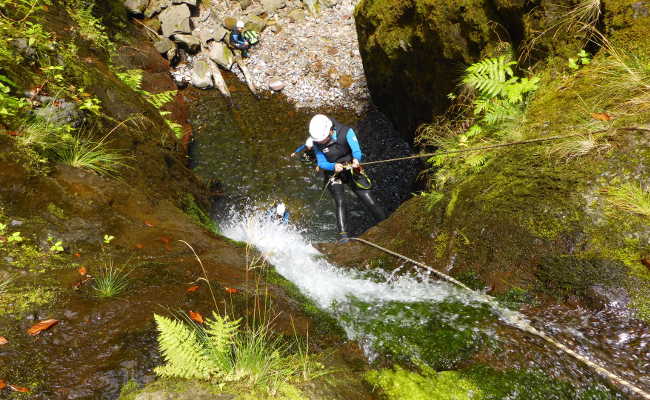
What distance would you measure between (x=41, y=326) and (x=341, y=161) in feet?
19.7

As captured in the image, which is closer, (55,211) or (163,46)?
(55,211)

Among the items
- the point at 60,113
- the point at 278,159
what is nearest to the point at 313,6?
the point at 278,159

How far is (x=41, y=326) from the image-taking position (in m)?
2.45

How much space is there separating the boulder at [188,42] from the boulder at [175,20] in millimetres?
381

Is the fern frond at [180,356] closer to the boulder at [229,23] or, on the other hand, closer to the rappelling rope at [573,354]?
the rappelling rope at [573,354]

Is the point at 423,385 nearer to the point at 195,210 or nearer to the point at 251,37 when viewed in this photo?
the point at 195,210

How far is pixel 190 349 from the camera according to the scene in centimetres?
190

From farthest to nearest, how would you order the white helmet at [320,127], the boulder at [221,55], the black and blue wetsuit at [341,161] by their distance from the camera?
1. the boulder at [221,55]
2. the black and blue wetsuit at [341,161]
3. the white helmet at [320,127]

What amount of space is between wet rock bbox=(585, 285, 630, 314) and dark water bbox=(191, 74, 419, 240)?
5297 millimetres

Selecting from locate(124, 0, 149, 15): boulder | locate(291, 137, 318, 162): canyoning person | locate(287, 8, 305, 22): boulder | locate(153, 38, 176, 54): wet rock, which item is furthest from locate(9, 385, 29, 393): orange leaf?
locate(287, 8, 305, 22): boulder

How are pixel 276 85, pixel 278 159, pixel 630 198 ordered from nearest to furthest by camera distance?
pixel 630 198, pixel 278 159, pixel 276 85

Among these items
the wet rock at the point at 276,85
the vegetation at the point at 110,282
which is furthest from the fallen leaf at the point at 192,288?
the wet rock at the point at 276,85

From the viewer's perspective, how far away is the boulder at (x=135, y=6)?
13469 millimetres

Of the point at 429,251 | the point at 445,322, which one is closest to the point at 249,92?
the point at 429,251
